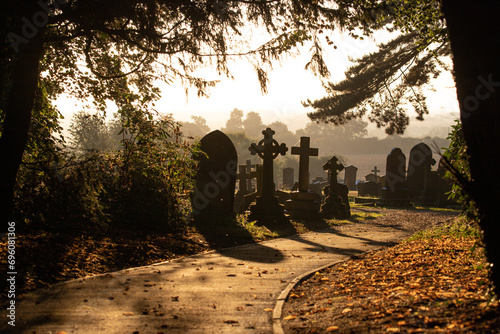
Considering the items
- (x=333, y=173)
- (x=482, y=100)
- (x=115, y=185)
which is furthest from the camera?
(x=333, y=173)

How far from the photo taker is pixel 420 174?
25.2 meters

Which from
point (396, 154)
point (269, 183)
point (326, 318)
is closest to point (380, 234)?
Answer: point (269, 183)

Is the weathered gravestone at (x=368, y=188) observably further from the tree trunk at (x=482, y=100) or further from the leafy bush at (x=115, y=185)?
the tree trunk at (x=482, y=100)

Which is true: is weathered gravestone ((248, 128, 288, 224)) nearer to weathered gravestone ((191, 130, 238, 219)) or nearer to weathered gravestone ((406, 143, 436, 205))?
weathered gravestone ((191, 130, 238, 219))

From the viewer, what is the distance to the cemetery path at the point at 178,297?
3.78 metres

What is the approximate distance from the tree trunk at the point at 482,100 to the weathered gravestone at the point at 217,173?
27.8 feet

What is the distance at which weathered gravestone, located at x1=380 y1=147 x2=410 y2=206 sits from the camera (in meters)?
21.8

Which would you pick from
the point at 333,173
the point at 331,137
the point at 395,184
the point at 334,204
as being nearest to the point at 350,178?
the point at 395,184

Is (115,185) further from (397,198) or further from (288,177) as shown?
(288,177)

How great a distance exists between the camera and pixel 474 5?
12.1 ft

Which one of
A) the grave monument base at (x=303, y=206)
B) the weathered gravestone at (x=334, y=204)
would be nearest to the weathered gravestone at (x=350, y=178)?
the weathered gravestone at (x=334, y=204)

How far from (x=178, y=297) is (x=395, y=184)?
1955 cm

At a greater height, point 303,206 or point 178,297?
point 303,206

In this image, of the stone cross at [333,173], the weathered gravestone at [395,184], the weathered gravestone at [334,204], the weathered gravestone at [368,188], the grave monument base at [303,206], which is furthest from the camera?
the weathered gravestone at [368,188]
